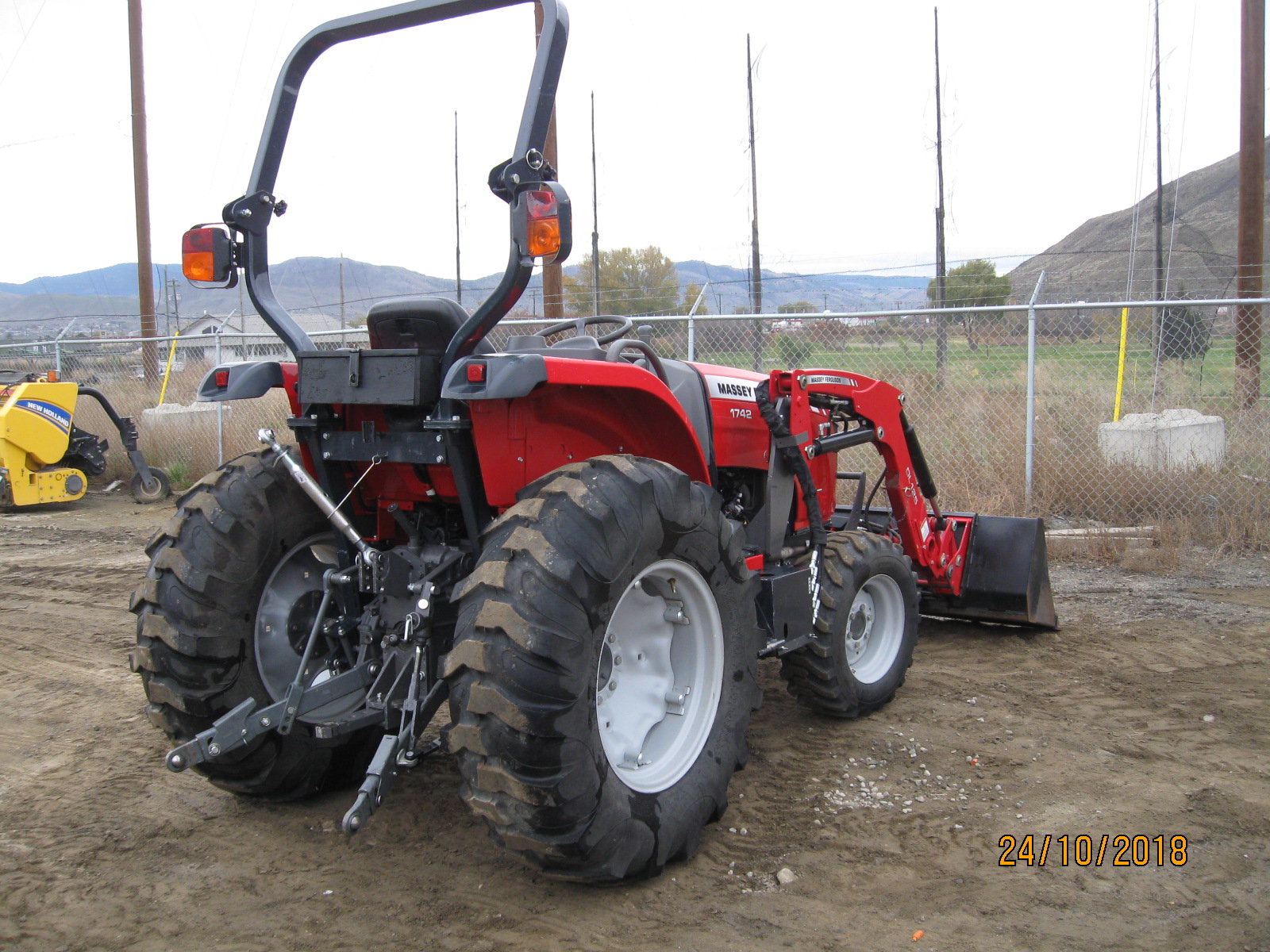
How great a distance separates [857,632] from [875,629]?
0.52 feet

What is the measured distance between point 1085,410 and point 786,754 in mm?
6394

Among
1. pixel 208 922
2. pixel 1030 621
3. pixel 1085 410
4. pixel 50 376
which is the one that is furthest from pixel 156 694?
pixel 50 376

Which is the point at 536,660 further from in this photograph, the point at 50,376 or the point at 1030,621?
the point at 50,376

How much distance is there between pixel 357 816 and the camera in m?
2.49

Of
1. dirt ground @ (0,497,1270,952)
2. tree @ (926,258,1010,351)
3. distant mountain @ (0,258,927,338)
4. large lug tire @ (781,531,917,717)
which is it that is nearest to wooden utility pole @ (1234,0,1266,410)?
tree @ (926,258,1010,351)

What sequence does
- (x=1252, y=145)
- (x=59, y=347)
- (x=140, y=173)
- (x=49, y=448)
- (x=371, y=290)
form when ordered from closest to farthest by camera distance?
(x=371, y=290) → (x=1252, y=145) → (x=49, y=448) → (x=59, y=347) → (x=140, y=173)

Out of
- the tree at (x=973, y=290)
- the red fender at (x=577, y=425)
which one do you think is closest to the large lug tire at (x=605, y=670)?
the red fender at (x=577, y=425)

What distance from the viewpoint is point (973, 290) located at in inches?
771

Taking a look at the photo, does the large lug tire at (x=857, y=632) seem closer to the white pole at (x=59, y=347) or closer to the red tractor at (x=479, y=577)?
the red tractor at (x=479, y=577)

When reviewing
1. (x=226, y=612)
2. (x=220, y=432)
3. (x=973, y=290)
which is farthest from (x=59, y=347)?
(x=973, y=290)

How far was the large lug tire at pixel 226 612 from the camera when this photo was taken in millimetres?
3115

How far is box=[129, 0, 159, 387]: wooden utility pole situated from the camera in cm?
1533

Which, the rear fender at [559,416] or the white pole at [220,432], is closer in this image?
the rear fender at [559,416]

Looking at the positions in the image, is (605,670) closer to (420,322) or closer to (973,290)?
(420,322)
